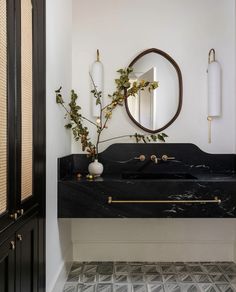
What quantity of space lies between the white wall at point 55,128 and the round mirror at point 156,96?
0.67 metres

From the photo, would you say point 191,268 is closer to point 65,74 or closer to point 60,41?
point 65,74

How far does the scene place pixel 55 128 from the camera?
211 centimetres

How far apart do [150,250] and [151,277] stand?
0.35m

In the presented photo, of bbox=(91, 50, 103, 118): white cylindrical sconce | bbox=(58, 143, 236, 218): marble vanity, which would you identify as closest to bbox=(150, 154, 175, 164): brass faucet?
bbox=(58, 143, 236, 218): marble vanity

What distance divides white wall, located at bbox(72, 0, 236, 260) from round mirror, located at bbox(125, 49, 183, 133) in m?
0.07

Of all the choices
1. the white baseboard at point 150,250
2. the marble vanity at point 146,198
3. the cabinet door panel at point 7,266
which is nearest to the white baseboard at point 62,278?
the white baseboard at point 150,250

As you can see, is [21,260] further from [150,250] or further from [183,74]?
[183,74]

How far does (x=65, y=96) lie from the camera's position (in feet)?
8.00

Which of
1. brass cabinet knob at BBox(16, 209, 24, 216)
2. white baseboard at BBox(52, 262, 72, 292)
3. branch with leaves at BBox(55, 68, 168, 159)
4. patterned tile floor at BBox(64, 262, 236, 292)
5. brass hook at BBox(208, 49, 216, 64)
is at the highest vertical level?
brass hook at BBox(208, 49, 216, 64)

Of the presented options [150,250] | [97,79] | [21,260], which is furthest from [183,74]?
[21,260]

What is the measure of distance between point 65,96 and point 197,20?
146 cm

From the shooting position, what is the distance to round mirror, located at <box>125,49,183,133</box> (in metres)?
2.73

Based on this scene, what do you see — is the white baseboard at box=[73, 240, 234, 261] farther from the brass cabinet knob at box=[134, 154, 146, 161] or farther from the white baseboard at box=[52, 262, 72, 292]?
the brass cabinet knob at box=[134, 154, 146, 161]

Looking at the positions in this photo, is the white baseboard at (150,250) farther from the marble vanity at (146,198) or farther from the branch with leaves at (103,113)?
the branch with leaves at (103,113)
